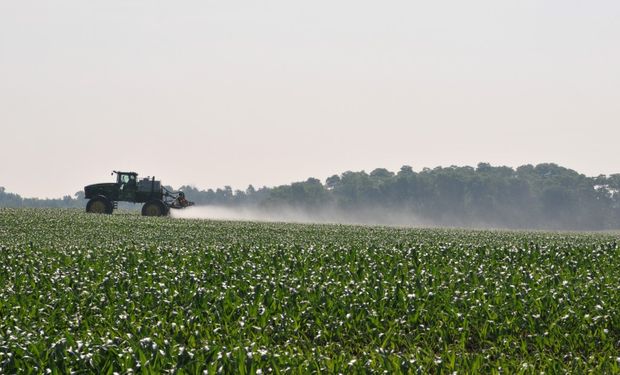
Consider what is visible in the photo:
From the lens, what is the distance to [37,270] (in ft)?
67.1

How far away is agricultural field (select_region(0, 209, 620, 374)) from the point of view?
10.4m

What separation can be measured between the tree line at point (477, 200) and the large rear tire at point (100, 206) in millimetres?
102236

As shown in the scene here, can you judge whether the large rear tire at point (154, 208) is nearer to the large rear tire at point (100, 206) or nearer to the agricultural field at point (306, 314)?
the large rear tire at point (100, 206)

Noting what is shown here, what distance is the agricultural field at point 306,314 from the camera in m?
10.4

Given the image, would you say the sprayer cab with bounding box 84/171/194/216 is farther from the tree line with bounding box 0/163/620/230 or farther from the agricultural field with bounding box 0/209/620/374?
the tree line with bounding box 0/163/620/230

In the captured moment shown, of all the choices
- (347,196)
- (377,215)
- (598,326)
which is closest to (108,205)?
(598,326)

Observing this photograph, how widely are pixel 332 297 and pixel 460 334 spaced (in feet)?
9.46

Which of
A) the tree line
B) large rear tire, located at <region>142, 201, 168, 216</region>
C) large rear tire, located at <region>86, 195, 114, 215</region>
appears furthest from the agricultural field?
the tree line

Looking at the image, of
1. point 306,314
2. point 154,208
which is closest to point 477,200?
point 154,208

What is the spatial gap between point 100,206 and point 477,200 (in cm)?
11021

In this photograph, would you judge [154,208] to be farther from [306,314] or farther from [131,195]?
[306,314]

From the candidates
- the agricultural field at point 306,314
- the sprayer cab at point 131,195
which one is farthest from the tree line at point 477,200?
the agricultural field at point 306,314

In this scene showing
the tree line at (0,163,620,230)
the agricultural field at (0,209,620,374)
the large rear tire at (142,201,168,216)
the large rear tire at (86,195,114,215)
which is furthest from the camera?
the tree line at (0,163,620,230)

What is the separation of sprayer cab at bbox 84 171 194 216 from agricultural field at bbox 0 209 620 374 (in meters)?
30.0
